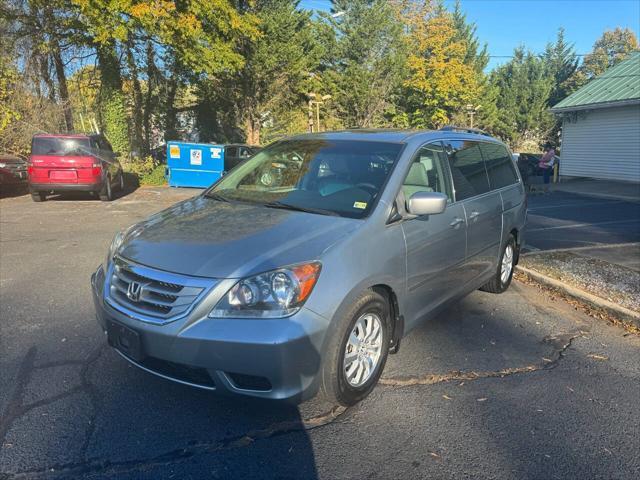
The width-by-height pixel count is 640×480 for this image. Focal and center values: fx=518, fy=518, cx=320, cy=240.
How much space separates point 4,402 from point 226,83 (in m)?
26.7

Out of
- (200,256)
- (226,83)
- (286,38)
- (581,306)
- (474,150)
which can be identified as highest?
(286,38)

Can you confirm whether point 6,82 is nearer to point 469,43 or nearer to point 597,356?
point 597,356

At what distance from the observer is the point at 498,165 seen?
5.48 m

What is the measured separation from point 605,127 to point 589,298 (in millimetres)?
16322

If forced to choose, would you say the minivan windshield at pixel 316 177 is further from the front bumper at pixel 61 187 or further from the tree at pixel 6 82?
the tree at pixel 6 82

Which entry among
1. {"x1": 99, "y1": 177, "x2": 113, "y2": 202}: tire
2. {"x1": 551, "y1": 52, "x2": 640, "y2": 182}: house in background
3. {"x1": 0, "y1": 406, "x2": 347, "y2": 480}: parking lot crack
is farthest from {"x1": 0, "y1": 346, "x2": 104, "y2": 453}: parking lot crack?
{"x1": 551, "y1": 52, "x2": 640, "y2": 182}: house in background

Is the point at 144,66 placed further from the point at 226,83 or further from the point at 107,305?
the point at 107,305

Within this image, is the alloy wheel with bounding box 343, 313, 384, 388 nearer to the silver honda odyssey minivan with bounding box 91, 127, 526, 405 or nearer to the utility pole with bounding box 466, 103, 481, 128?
the silver honda odyssey minivan with bounding box 91, 127, 526, 405

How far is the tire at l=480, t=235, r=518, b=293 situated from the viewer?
5.50 metres

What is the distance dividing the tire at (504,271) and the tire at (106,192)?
10881 mm

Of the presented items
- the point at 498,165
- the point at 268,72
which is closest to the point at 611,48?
the point at 268,72

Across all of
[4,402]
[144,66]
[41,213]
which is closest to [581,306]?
[4,402]

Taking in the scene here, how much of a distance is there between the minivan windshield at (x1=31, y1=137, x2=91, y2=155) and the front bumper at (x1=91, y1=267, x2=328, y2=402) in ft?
37.0

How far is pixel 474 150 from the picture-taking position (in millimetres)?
4941
